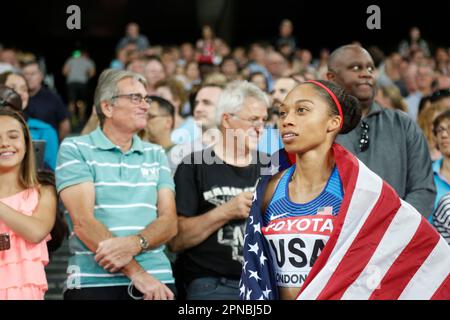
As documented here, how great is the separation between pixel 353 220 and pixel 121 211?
166cm

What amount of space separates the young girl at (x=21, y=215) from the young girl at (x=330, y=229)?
1.39 m

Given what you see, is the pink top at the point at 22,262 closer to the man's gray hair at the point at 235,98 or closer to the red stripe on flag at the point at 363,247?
the man's gray hair at the point at 235,98

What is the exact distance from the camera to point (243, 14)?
20.7 metres

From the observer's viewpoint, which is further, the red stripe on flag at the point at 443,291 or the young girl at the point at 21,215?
the young girl at the point at 21,215

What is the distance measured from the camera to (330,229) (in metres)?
3.52

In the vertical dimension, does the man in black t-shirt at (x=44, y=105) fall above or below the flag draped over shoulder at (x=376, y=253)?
above

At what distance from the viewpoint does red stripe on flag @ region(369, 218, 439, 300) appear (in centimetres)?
346

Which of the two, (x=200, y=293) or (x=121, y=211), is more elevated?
(x=121, y=211)

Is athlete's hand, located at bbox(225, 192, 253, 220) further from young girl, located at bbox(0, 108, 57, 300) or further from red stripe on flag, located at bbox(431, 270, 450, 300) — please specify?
red stripe on flag, located at bbox(431, 270, 450, 300)

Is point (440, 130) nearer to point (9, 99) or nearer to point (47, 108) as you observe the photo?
point (9, 99)

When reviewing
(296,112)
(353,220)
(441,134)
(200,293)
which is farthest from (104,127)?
(441,134)

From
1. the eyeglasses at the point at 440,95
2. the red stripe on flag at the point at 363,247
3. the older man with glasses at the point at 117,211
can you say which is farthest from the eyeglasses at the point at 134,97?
the eyeglasses at the point at 440,95

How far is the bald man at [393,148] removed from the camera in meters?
4.87
